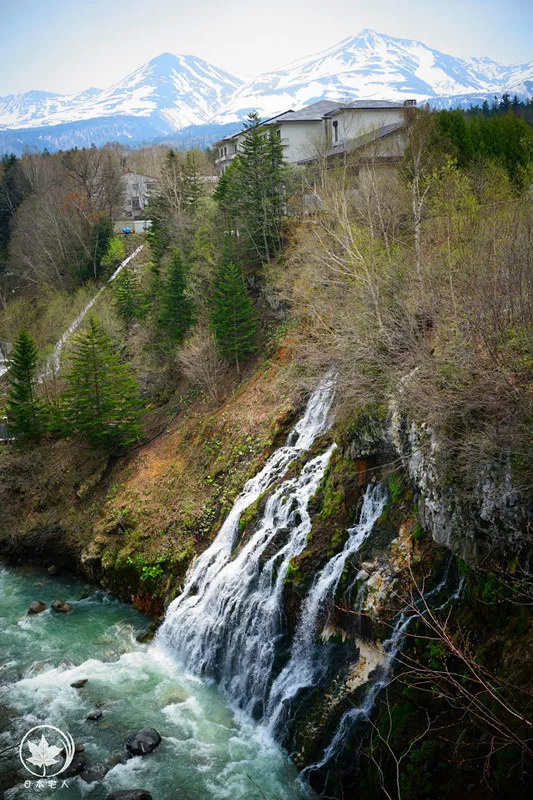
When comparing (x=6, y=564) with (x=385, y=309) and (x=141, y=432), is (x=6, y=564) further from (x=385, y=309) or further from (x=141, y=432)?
(x=385, y=309)

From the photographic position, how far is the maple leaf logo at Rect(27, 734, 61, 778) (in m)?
14.4

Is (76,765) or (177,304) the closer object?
(76,765)

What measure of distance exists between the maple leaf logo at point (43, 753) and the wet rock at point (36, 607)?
677 cm

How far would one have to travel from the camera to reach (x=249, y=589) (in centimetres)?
1702

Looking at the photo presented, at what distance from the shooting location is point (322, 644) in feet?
47.8

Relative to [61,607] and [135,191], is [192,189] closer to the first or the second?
[61,607]

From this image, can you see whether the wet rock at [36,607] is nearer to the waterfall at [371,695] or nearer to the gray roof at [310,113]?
the waterfall at [371,695]

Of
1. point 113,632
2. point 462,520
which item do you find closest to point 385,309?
point 462,520

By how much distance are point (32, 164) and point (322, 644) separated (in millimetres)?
71698

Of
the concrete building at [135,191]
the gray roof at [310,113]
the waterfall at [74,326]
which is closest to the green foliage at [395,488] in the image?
the waterfall at [74,326]

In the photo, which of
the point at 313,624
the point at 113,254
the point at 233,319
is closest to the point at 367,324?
the point at 313,624

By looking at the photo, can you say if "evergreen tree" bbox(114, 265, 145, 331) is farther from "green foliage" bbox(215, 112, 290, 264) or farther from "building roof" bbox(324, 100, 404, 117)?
"building roof" bbox(324, 100, 404, 117)

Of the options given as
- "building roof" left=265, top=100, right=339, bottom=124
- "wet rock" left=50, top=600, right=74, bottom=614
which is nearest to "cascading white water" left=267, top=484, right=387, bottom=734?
"wet rock" left=50, top=600, right=74, bottom=614

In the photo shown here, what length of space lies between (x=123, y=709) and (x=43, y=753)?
7.36 feet
